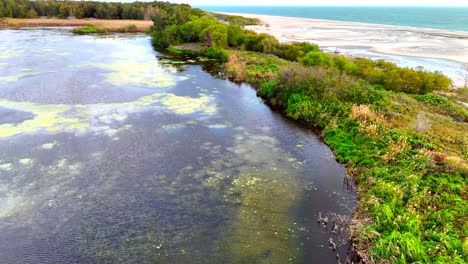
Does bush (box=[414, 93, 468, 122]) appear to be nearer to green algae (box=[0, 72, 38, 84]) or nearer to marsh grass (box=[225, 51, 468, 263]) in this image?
marsh grass (box=[225, 51, 468, 263])

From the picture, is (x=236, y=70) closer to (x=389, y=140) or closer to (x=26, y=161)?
(x=389, y=140)

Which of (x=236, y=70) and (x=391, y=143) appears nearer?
(x=391, y=143)

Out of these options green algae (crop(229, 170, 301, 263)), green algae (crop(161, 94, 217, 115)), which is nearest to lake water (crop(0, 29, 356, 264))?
green algae (crop(229, 170, 301, 263))

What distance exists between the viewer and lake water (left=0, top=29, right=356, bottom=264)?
12.7 meters

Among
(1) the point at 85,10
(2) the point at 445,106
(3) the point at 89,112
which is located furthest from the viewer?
(1) the point at 85,10

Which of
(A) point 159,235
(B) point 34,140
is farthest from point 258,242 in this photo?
(B) point 34,140

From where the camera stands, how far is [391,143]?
61.5ft

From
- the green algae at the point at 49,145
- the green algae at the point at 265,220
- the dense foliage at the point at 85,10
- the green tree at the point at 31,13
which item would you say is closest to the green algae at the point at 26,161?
the green algae at the point at 49,145

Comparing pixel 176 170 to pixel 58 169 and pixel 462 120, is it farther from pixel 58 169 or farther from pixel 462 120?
pixel 462 120

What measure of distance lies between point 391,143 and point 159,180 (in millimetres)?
13166

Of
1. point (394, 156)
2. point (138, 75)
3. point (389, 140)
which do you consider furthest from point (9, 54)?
point (394, 156)

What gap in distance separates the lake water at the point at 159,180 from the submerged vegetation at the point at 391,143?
4.35 ft

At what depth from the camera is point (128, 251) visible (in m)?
12.4

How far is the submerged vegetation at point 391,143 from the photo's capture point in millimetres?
12211
